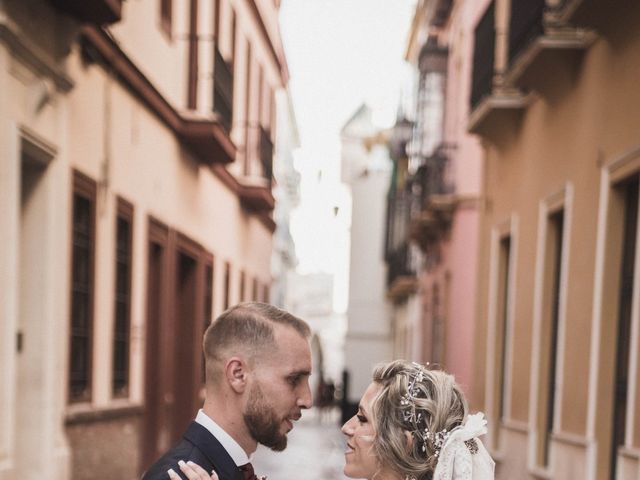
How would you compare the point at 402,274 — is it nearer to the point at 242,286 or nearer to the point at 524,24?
the point at 242,286

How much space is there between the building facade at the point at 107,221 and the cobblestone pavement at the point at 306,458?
1.64 meters

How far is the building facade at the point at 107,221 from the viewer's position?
8547 mm

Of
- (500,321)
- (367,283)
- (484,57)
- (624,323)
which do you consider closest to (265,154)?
(500,321)

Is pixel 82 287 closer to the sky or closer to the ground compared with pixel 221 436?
closer to the ground

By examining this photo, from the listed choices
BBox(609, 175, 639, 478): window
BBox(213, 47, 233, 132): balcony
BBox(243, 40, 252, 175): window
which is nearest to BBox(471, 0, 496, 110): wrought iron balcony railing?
BBox(213, 47, 233, 132): balcony

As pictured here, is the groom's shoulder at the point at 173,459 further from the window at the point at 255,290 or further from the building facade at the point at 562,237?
the window at the point at 255,290

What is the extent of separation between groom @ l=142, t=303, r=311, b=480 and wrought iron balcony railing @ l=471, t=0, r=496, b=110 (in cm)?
943

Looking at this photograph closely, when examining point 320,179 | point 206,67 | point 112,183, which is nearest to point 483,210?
point 206,67

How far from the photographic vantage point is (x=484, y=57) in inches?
517

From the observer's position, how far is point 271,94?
27.3 metres

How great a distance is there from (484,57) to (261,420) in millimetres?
10216

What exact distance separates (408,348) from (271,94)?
27.0 feet

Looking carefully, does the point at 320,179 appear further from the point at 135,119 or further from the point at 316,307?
the point at 135,119

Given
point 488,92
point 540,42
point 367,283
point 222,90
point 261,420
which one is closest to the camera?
point 261,420
